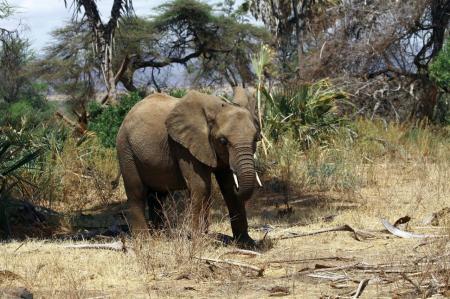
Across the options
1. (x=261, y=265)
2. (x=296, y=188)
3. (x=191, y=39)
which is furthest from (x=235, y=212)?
(x=191, y=39)

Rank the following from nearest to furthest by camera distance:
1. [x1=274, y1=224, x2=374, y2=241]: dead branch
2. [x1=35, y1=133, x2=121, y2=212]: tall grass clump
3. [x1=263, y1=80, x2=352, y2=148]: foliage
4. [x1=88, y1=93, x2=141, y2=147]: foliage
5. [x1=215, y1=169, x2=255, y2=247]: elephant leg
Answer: [x1=215, y1=169, x2=255, y2=247]: elephant leg → [x1=274, y1=224, x2=374, y2=241]: dead branch → [x1=35, y1=133, x2=121, y2=212]: tall grass clump → [x1=88, y1=93, x2=141, y2=147]: foliage → [x1=263, y1=80, x2=352, y2=148]: foliage

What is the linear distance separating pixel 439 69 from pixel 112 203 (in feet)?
31.8

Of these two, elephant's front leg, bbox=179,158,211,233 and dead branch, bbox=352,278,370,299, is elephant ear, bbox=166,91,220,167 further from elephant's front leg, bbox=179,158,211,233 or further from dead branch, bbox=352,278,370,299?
dead branch, bbox=352,278,370,299

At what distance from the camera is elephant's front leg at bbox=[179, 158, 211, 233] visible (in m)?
10.8

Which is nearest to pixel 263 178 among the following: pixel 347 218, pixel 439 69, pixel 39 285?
pixel 347 218

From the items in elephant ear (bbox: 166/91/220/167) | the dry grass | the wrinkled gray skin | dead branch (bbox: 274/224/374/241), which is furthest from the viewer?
dead branch (bbox: 274/224/374/241)

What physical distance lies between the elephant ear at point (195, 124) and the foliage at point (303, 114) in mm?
7298

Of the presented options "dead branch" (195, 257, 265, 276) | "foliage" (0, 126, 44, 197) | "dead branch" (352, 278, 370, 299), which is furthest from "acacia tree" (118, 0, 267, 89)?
"dead branch" (352, 278, 370, 299)

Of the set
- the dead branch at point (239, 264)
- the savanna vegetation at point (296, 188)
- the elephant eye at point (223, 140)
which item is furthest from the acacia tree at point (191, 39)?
the dead branch at point (239, 264)

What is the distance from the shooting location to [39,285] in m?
8.77

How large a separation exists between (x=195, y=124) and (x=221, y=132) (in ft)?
1.85

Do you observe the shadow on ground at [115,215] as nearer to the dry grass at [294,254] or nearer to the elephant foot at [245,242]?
the dry grass at [294,254]

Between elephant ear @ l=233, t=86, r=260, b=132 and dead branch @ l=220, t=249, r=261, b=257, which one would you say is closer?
dead branch @ l=220, t=249, r=261, b=257

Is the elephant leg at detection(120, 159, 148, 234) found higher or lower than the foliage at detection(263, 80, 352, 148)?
higher
